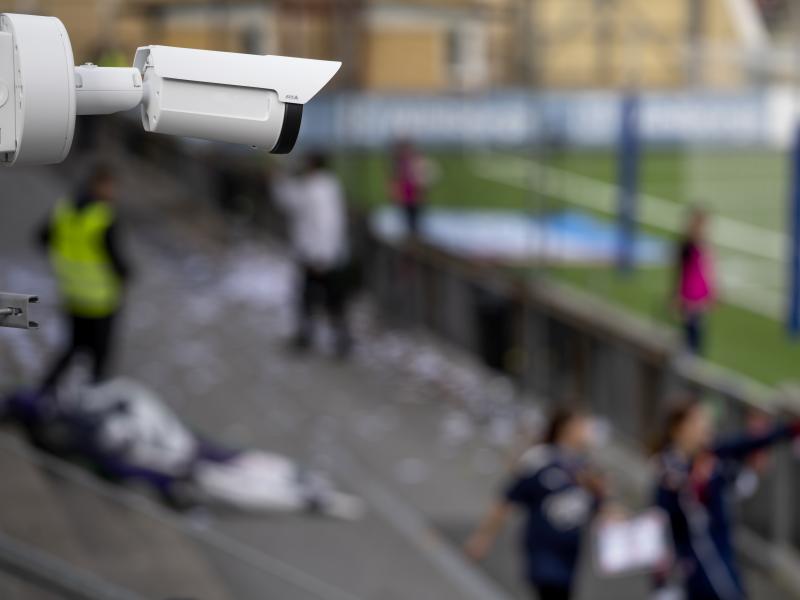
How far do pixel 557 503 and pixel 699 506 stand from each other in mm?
738

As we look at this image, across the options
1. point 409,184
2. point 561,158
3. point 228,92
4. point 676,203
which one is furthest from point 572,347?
point 561,158

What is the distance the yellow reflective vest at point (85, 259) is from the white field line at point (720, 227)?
510 cm

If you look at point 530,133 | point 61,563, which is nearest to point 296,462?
point 530,133

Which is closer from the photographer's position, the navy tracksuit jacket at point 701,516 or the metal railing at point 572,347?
the navy tracksuit jacket at point 701,516

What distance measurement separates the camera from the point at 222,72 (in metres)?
3.38

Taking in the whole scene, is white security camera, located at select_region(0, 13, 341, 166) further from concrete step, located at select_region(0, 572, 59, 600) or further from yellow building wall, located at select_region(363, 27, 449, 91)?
yellow building wall, located at select_region(363, 27, 449, 91)

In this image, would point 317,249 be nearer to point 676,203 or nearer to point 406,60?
point 676,203

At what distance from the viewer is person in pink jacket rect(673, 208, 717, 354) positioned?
594 inches

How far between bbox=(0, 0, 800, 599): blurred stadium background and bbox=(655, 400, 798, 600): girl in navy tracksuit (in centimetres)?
198

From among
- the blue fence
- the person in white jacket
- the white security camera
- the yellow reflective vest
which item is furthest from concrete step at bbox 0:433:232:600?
the blue fence

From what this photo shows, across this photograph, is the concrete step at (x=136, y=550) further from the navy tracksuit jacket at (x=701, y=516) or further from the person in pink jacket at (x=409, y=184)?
the person in pink jacket at (x=409, y=184)

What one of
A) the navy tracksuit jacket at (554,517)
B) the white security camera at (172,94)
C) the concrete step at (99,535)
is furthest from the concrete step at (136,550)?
the white security camera at (172,94)

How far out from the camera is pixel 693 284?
49.8ft

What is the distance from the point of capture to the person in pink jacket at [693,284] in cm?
1509
